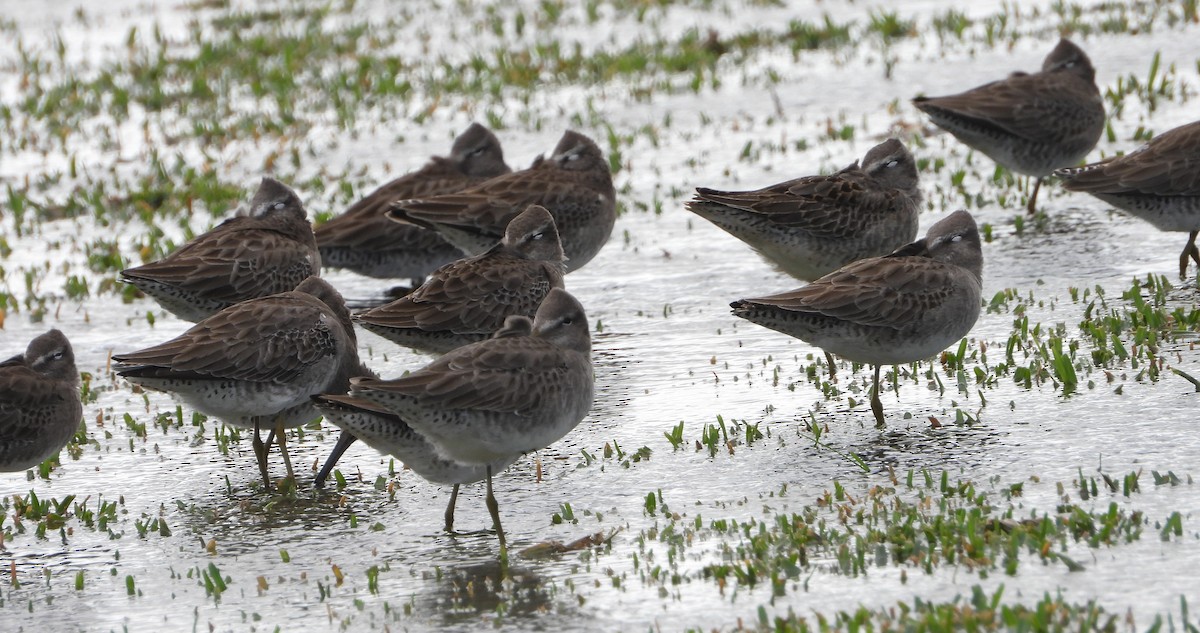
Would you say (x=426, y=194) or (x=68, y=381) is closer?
(x=68, y=381)

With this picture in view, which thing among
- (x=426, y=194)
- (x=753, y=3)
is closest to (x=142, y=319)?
(x=426, y=194)

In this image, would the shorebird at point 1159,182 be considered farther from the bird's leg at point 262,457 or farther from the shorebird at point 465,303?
the bird's leg at point 262,457

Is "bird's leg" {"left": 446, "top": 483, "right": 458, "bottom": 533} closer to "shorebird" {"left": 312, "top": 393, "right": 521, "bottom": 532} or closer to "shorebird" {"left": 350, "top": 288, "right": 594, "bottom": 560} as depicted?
"shorebird" {"left": 312, "top": 393, "right": 521, "bottom": 532}

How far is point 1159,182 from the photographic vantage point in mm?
10930

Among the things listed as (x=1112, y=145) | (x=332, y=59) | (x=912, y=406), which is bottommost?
(x=912, y=406)

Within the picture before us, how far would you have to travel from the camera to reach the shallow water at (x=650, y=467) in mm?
6754

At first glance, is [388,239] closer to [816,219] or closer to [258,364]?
[816,219]

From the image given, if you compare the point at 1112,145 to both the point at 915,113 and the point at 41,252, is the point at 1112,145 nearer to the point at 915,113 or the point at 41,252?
the point at 915,113

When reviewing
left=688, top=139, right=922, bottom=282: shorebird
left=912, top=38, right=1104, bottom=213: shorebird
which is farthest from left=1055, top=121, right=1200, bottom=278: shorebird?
left=912, top=38, right=1104, bottom=213: shorebird

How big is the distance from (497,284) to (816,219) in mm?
2353

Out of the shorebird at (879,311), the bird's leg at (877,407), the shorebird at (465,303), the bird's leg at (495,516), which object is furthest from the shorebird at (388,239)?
the bird's leg at (495,516)

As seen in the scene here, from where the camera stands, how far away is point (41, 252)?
15.0 meters

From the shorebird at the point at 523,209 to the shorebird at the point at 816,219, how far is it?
150cm

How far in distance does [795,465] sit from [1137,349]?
2.61m
